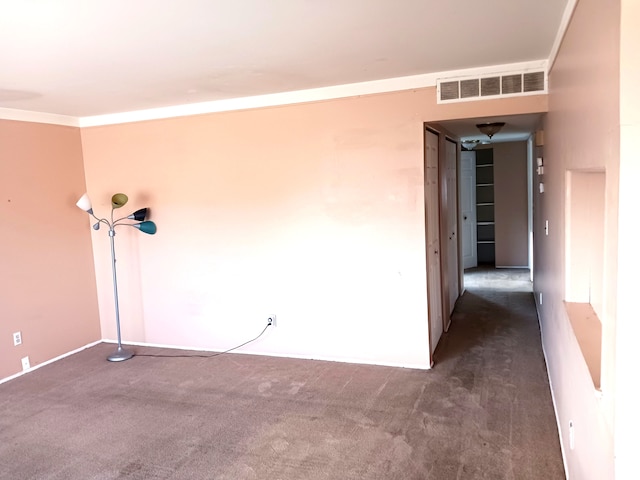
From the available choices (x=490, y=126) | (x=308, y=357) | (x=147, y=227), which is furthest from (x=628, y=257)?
(x=147, y=227)

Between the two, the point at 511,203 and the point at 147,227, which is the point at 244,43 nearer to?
the point at 147,227

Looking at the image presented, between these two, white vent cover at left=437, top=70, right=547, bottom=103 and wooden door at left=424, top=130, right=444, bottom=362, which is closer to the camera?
white vent cover at left=437, top=70, right=547, bottom=103

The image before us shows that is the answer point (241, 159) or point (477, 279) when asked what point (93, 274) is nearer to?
point (241, 159)

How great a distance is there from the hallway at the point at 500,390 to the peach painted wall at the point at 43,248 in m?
3.51

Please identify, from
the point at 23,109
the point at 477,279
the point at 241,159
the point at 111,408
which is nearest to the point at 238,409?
the point at 111,408

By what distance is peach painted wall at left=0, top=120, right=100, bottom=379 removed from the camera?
13.6 ft

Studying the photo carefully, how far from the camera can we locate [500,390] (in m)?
3.48

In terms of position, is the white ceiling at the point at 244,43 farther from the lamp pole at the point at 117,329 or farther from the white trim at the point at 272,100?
the lamp pole at the point at 117,329

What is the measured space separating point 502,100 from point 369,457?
2.65 m

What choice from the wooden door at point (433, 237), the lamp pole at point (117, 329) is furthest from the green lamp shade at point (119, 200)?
the wooden door at point (433, 237)

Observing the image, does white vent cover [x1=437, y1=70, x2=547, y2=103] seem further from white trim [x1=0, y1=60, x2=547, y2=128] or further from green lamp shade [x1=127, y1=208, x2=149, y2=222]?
green lamp shade [x1=127, y1=208, x2=149, y2=222]

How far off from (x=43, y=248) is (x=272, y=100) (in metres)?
2.52

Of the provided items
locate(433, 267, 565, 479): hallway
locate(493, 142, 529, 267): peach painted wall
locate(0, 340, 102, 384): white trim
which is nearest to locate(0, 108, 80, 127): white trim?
locate(0, 340, 102, 384): white trim

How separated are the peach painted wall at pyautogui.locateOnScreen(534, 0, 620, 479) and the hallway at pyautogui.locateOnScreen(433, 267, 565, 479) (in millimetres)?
190
